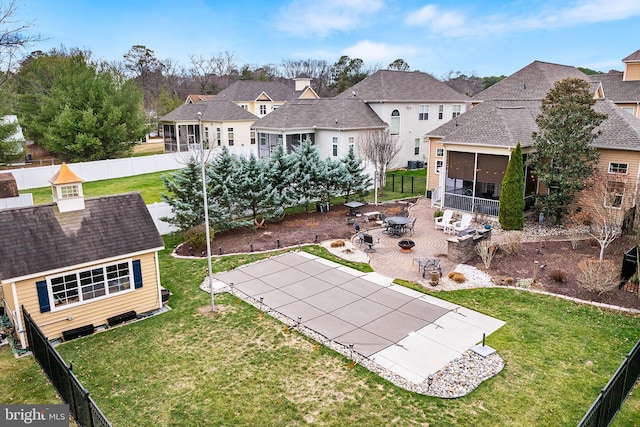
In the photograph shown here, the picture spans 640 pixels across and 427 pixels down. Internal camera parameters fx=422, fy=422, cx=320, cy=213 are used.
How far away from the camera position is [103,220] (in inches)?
505

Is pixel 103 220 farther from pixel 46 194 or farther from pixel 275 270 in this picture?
pixel 46 194

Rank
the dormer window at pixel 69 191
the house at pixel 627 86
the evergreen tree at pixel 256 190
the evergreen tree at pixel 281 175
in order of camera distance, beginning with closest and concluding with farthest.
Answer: the dormer window at pixel 69 191 < the evergreen tree at pixel 256 190 < the evergreen tree at pixel 281 175 < the house at pixel 627 86

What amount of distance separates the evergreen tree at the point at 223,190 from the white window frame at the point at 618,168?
17.6 meters

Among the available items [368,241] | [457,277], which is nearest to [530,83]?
[368,241]

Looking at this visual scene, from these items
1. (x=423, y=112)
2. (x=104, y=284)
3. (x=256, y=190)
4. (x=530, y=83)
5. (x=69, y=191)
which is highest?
(x=530, y=83)

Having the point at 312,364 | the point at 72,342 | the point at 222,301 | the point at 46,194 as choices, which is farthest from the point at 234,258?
the point at 46,194

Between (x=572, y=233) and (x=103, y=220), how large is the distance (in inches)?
756

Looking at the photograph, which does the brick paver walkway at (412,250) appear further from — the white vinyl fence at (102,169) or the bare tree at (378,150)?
the white vinyl fence at (102,169)

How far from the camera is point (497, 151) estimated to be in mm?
21281

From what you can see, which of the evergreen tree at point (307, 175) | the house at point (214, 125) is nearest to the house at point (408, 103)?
the house at point (214, 125)

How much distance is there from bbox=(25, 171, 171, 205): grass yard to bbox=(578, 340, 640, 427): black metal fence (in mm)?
24332

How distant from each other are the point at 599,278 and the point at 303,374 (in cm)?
1001

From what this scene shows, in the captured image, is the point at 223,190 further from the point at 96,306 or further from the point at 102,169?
the point at 102,169

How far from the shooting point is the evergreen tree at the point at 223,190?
1936 cm
